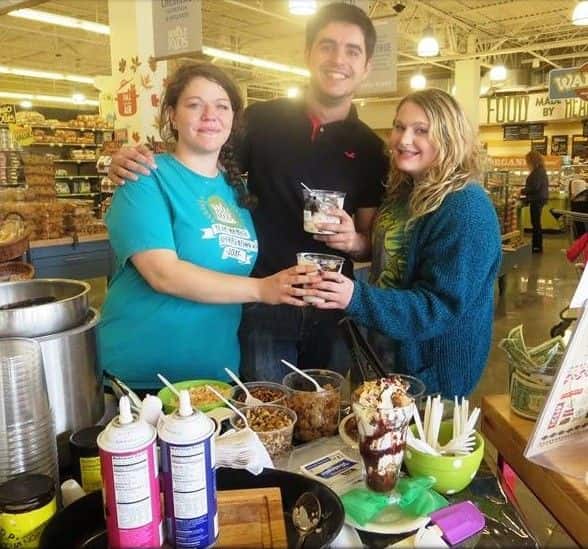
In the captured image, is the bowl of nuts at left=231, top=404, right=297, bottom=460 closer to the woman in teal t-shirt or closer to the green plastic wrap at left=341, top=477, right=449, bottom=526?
the green plastic wrap at left=341, top=477, right=449, bottom=526

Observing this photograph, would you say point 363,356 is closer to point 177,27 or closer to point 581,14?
point 177,27

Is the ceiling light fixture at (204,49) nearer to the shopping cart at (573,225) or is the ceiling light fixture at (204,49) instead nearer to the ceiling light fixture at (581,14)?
the shopping cart at (573,225)

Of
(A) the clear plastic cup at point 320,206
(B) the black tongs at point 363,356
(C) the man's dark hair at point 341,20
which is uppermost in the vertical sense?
(C) the man's dark hair at point 341,20

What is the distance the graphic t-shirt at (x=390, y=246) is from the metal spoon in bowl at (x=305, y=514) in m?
0.95

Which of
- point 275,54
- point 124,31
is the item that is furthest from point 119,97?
point 275,54

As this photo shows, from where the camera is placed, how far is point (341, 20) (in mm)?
2211

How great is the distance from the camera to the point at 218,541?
3.51ft

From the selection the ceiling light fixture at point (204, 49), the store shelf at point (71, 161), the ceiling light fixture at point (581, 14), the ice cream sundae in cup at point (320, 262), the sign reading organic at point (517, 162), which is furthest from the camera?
Result: the sign reading organic at point (517, 162)

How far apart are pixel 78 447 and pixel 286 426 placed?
0.46 m

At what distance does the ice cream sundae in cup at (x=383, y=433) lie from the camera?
117 cm

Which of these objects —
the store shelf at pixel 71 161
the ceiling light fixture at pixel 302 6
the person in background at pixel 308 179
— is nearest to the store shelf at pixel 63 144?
the store shelf at pixel 71 161

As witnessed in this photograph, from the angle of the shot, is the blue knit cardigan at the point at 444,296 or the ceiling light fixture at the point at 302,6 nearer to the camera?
the blue knit cardigan at the point at 444,296

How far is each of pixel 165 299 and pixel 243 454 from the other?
0.74 m

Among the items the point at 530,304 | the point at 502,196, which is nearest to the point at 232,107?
the point at 530,304
